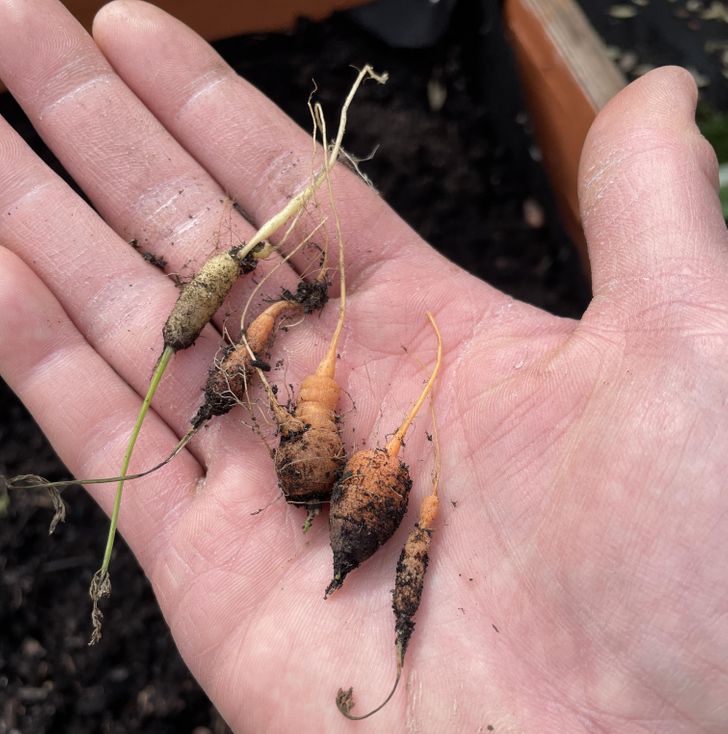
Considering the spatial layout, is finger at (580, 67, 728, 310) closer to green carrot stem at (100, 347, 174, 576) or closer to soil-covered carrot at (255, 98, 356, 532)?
soil-covered carrot at (255, 98, 356, 532)

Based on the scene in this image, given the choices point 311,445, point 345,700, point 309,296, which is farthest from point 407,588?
point 309,296

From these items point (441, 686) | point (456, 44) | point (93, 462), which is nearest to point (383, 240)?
point (93, 462)

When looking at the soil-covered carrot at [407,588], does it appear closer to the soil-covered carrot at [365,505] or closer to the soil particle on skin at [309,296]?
the soil-covered carrot at [365,505]

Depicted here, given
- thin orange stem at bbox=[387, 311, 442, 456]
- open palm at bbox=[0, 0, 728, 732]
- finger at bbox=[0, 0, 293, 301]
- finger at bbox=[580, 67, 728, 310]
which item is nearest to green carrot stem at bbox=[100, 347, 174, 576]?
open palm at bbox=[0, 0, 728, 732]

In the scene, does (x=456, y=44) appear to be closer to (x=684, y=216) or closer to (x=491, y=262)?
(x=491, y=262)

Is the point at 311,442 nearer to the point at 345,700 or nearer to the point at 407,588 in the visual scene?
the point at 407,588
